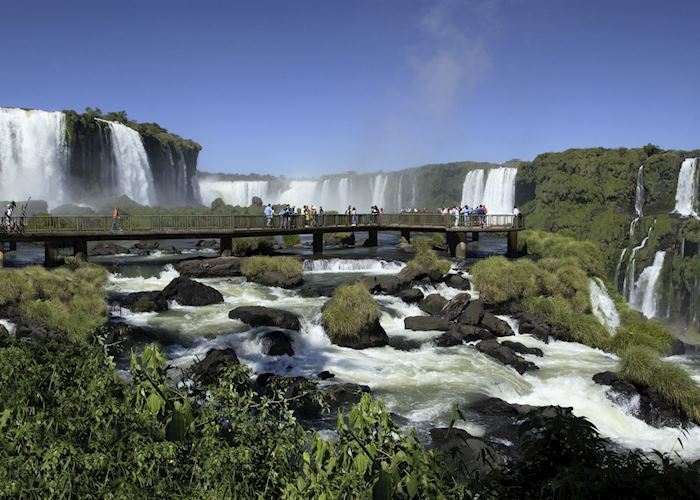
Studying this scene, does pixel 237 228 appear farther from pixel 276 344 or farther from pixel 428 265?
pixel 276 344

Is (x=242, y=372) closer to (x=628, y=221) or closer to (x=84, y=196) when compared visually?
(x=628, y=221)

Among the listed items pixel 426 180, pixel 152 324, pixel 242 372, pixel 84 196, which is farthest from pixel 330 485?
pixel 426 180

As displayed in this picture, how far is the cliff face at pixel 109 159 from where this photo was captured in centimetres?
6531

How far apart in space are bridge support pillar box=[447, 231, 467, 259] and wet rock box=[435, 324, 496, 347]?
15409mm

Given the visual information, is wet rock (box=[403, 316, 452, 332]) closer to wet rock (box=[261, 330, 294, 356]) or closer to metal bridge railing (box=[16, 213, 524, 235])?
wet rock (box=[261, 330, 294, 356])

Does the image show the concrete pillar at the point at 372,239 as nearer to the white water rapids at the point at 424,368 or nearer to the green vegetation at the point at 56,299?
the white water rapids at the point at 424,368

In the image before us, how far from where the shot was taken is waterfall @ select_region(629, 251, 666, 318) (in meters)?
44.9

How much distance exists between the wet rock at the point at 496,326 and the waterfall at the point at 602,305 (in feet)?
16.9

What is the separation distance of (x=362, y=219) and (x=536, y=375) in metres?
25.6

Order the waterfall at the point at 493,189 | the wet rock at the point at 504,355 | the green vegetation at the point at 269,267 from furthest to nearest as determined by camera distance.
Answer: the waterfall at the point at 493,189
the green vegetation at the point at 269,267
the wet rock at the point at 504,355

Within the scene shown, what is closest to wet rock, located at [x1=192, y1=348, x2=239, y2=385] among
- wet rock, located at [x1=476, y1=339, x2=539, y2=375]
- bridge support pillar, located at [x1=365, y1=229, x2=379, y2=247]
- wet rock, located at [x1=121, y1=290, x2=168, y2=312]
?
wet rock, located at [x1=121, y1=290, x2=168, y2=312]

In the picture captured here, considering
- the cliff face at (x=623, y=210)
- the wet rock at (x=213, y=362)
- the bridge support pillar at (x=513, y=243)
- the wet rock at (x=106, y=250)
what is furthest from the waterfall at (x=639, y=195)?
the wet rock at (x=213, y=362)

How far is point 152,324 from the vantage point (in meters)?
19.7

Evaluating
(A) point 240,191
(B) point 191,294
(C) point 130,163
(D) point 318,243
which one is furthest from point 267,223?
(A) point 240,191
